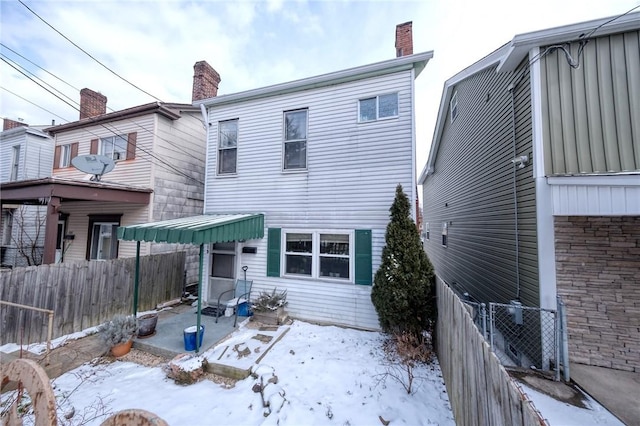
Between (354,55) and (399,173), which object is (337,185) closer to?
(399,173)

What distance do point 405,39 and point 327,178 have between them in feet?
14.7

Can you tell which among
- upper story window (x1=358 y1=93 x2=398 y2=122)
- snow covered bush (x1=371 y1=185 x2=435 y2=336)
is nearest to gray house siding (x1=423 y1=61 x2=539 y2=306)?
snow covered bush (x1=371 y1=185 x2=435 y2=336)

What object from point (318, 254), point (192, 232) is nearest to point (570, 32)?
point (318, 254)

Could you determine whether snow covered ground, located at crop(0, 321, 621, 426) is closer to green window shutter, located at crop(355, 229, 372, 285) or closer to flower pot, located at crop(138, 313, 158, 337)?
flower pot, located at crop(138, 313, 158, 337)

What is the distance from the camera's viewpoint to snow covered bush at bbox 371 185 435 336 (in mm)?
5164

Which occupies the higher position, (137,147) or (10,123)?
(10,123)

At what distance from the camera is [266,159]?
24.8 ft

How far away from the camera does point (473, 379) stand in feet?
8.79

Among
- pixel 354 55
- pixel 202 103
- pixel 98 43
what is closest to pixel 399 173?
pixel 354 55

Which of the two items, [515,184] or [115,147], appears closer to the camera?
[515,184]

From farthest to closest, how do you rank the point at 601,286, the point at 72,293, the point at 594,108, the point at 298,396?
the point at 72,293
the point at 594,108
the point at 601,286
the point at 298,396

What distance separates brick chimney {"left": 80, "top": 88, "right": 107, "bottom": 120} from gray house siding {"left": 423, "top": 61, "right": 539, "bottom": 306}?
15.0 metres

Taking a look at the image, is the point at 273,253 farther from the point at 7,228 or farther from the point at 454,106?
the point at 7,228

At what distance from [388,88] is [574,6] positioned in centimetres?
373
